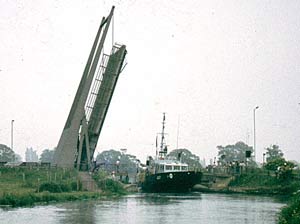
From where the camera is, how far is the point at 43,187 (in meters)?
33.4

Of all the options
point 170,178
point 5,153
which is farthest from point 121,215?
point 5,153

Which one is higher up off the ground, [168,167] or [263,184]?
[168,167]

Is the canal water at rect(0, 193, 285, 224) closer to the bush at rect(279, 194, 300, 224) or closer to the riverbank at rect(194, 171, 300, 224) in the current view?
the bush at rect(279, 194, 300, 224)

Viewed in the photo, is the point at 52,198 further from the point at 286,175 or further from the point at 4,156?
the point at 4,156

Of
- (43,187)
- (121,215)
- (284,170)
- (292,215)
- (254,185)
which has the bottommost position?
(121,215)

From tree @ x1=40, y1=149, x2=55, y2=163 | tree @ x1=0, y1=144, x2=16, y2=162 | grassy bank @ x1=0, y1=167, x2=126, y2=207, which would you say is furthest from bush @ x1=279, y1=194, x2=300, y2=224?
tree @ x1=40, y1=149, x2=55, y2=163

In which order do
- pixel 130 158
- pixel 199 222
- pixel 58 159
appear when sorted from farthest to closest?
pixel 130 158, pixel 58 159, pixel 199 222

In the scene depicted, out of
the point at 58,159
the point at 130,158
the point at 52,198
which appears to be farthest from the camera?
the point at 130,158

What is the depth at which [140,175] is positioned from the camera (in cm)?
6309

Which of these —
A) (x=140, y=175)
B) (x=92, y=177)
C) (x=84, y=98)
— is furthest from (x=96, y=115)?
(x=140, y=175)

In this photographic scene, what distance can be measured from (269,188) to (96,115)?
1791 cm

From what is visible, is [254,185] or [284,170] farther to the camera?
[254,185]

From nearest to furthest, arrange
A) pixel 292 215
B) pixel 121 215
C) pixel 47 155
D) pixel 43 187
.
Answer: pixel 292 215 → pixel 121 215 → pixel 43 187 → pixel 47 155

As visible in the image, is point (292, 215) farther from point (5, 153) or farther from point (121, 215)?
point (5, 153)
